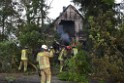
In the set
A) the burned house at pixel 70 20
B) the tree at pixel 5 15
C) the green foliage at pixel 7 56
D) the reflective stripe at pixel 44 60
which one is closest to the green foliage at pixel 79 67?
the reflective stripe at pixel 44 60

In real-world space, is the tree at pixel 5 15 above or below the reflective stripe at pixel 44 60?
above

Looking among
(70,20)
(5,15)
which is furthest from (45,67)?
(70,20)

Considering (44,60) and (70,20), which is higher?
(70,20)

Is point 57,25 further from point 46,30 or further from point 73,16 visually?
point 46,30

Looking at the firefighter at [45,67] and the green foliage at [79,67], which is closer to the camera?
the firefighter at [45,67]

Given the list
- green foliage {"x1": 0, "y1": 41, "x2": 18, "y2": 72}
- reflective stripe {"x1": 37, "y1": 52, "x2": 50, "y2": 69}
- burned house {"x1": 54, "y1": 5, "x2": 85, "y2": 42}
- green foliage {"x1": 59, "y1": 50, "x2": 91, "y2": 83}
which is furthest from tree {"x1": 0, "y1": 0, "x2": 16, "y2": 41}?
reflective stripe {"x1": 37, "y1": 52, "x2": 50, "y2": 69}

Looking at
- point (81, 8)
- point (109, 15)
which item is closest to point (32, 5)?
point (81, 8)

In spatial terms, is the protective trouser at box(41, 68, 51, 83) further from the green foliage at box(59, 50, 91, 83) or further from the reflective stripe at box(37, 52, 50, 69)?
the green foliage at box(59, 50, 91, 83)

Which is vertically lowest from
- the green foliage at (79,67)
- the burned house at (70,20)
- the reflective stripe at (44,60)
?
the green foliage at (79,67)

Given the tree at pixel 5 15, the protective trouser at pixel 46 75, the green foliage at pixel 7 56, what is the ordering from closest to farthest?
the protective trouser at pixel 46 75, the green foliage at pixel 7 56, the tree at pixel 5 15

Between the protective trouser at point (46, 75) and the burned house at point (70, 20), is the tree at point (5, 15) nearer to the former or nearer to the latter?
the burned house at point (70, 20)

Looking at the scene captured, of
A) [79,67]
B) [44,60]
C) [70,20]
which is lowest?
[79,67]

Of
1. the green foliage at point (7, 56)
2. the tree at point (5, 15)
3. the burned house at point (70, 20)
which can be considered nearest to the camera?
the green foliage at point (7, 56)

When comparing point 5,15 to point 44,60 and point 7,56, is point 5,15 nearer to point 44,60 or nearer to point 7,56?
point 7,56
